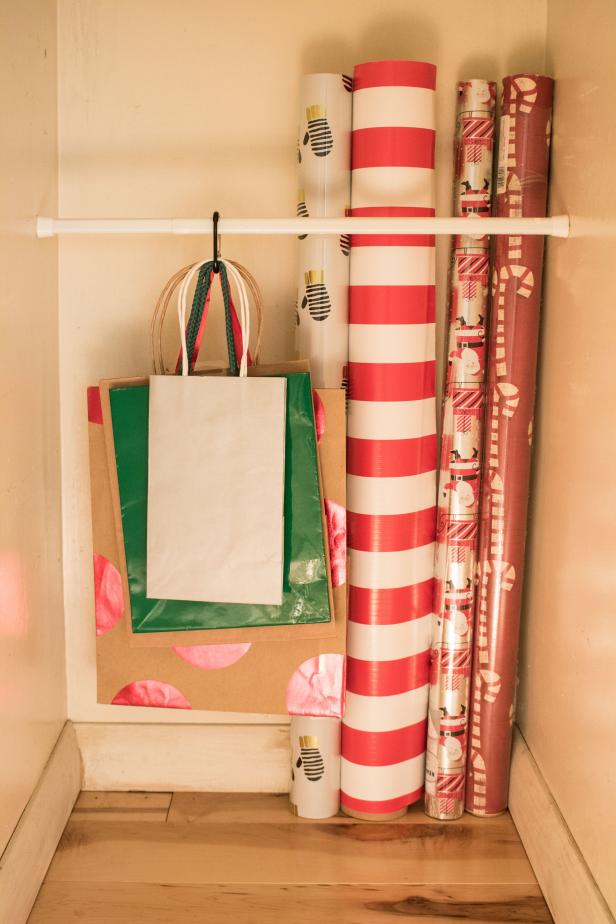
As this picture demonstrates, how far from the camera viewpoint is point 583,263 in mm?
1425

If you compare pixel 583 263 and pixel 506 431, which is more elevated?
pixel 583 263

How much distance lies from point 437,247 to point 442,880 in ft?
3.44

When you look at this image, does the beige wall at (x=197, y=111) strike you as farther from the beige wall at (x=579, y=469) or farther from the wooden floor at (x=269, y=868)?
the wooden floor at (x=269, y=868)

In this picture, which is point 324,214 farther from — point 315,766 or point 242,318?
point 315,766

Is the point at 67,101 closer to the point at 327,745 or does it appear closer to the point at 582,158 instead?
the point at 582,158

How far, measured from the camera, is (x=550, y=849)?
4.93 feet

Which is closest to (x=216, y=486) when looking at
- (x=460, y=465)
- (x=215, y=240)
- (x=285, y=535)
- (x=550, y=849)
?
(x=285, y=535)

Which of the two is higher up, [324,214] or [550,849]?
[324,214]

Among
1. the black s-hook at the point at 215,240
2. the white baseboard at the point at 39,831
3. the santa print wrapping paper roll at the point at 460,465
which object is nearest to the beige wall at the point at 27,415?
the white baseboard at the point at 39,831

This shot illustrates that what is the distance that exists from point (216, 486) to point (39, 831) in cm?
62

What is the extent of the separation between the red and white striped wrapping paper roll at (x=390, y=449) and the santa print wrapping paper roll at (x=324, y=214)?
0.07ft

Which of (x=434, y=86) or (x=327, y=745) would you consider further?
(x=327, y=745)

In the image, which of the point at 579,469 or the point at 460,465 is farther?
the point at 460,465

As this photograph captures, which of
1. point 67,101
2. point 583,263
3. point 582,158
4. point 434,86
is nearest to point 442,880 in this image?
point 583,263
